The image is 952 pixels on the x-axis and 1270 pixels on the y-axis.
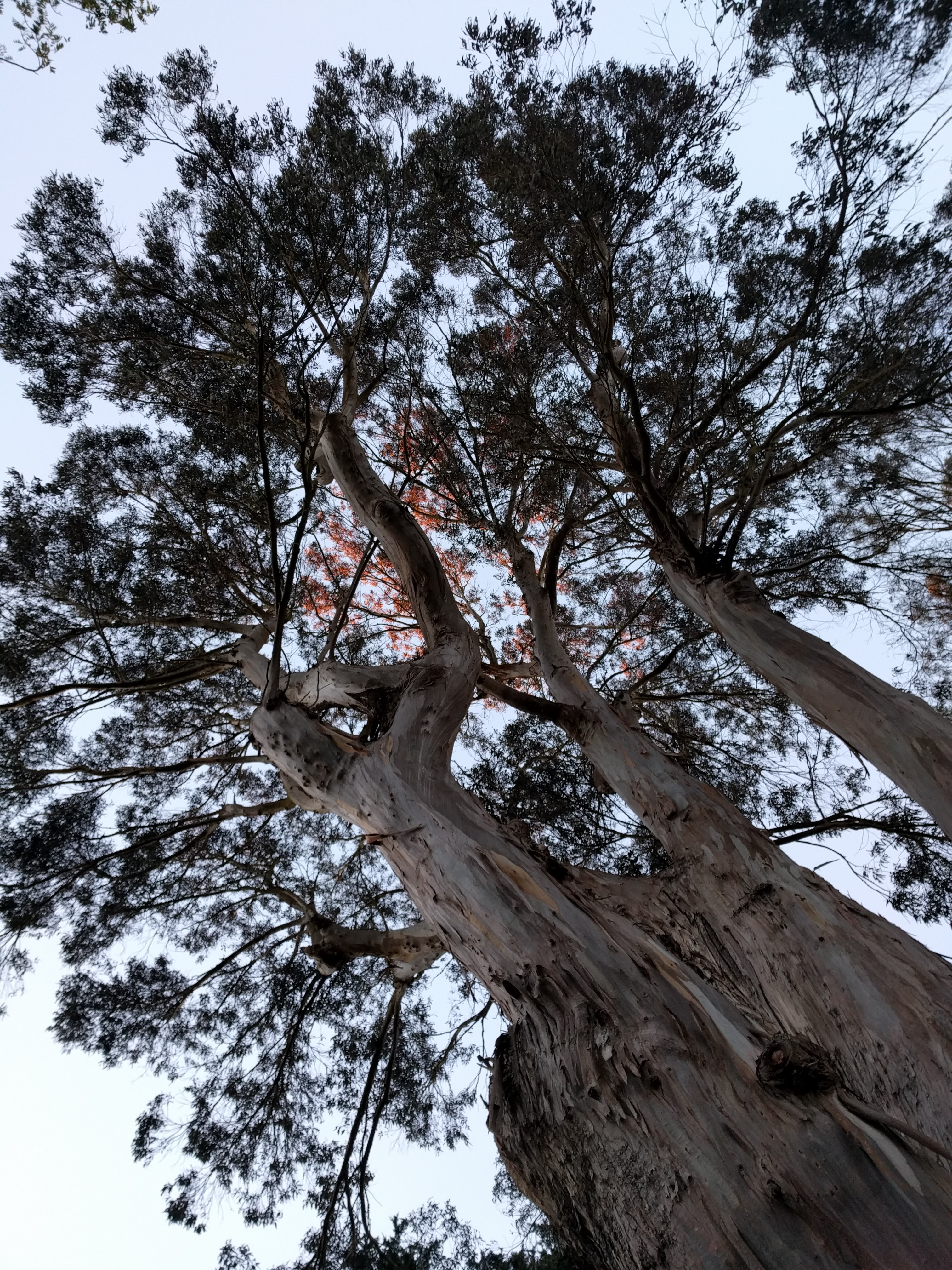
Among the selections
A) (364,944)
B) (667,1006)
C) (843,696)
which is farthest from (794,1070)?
(364,944)

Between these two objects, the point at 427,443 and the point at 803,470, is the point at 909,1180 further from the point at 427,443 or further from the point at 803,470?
the point at 427,443

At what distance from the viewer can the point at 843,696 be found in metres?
3.34

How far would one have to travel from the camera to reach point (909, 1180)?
1.50m

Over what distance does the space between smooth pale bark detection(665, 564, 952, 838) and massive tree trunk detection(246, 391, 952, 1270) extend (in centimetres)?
61

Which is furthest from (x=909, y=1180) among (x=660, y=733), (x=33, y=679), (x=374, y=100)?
(x=374, y=100)

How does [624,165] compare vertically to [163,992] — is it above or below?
above

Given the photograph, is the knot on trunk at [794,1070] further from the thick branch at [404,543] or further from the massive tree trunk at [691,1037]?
the thick branch at [404,543]

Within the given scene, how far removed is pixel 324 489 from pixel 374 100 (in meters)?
3.27

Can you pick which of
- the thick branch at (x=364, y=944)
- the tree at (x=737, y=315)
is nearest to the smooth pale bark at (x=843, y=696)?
the tree at (x=737, y=315)

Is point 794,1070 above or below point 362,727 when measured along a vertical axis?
below

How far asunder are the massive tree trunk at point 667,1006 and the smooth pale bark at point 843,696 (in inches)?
23.9

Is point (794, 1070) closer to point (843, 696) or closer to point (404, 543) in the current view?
point (843, 696)

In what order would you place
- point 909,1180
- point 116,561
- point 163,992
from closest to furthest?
1. point 909,1180
2. point 116,561
3. point 163,992

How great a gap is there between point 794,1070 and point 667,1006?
370 mm
